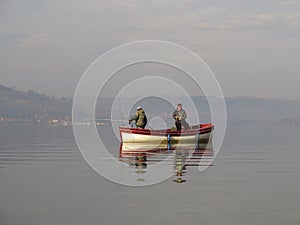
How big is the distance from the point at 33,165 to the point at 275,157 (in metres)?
15.5

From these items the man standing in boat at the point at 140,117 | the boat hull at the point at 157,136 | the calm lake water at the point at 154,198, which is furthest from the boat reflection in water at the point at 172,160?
the man standing in boat at the point at 140,117

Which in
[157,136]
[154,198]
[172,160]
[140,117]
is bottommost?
[154,198]

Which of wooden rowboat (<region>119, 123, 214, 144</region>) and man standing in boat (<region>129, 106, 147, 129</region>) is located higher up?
man standing in boat (<region>129, 106, 147, 129</region>)

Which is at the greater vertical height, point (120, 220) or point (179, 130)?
point (179, 130)

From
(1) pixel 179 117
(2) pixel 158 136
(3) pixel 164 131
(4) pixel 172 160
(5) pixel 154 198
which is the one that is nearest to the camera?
(5) pixel 154 198

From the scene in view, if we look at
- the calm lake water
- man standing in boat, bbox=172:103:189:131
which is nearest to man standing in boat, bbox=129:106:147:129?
man standing in boat, bbox=172:103:189:131

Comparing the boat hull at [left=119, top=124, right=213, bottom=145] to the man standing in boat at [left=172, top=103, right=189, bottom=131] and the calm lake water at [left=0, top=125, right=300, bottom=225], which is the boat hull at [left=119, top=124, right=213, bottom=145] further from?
the calm lake water at [left=0, top=125, right=300, bottom=225]

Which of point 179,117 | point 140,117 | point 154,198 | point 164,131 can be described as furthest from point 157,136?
point 154,198

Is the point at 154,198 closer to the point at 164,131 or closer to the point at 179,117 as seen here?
the point at 164,131

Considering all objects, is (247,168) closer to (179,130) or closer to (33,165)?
(33,165)

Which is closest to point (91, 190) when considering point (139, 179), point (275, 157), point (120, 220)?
point (139, 179)

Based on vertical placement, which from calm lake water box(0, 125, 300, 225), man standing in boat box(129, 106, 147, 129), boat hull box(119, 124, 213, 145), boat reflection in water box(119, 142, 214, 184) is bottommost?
calm lake water box(0, 125, 300, 225)

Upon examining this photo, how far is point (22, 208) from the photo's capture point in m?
18.7

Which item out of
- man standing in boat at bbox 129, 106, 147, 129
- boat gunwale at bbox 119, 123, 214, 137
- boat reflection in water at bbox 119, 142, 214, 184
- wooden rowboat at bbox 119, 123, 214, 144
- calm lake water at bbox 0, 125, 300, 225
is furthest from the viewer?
man standing in boat at bbox 129, 106, 147, 129
